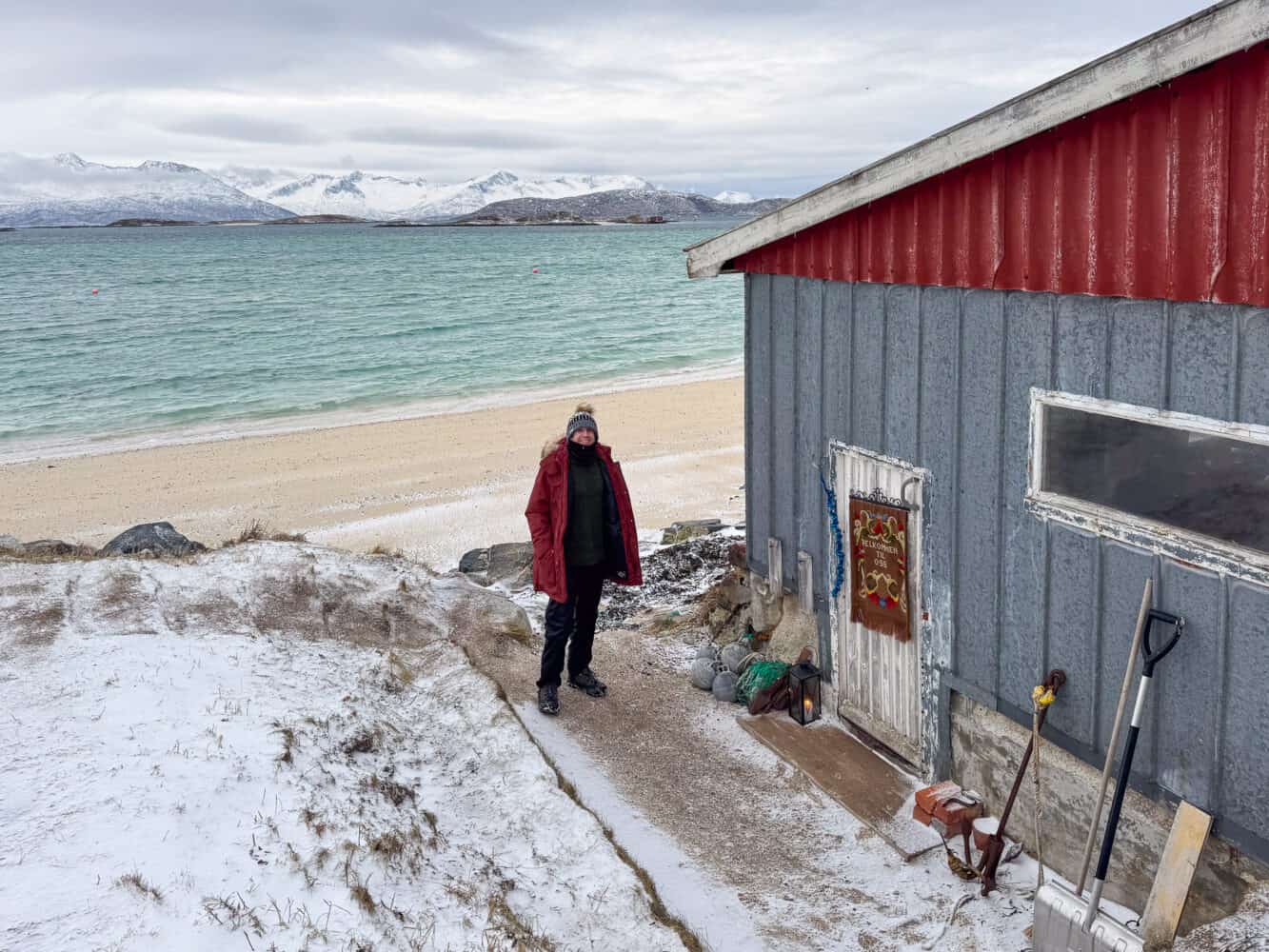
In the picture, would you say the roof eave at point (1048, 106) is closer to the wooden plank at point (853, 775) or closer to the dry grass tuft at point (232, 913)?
the wooden plank at point (853, 775)

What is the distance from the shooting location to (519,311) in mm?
54094

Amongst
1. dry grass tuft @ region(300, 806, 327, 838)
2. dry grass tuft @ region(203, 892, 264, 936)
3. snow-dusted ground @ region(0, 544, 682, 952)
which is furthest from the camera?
dry grass tuft @ region(300, 806, 327, 838)

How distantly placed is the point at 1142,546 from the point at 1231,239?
1.41 metres

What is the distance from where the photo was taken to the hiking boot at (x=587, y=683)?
8.23 meters

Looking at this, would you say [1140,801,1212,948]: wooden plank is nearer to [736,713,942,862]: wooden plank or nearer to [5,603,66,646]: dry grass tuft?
[736,713,942,862]: wooden plank

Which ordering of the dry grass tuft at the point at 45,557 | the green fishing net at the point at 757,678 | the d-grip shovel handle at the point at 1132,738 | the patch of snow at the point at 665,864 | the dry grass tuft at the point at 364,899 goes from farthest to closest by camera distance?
1. the dry grass tuft at the point at 45,557
2. the green fishing net at the point at 757,678
3. the patch of snow at the point at 665,864
4. the d-grip shovel handle at the point at 1132,738
5. the dry grass tuft at the point at 364,899

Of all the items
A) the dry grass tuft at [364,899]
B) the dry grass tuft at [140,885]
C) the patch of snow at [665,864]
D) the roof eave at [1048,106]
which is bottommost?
the patch of snow at [665,864]

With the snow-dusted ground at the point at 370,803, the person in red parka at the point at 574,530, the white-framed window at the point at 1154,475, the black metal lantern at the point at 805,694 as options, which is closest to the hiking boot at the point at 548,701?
the person in red parka at the point at 574,530

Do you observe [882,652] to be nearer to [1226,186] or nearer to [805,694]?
[805,694]

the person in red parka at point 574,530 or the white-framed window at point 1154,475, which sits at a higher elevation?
the white-framed window at point 1154,475

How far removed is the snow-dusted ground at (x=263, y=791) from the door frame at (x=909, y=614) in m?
2.31

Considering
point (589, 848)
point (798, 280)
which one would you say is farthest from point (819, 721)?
point (798, 280)

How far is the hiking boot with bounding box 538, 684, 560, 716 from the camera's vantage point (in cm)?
778

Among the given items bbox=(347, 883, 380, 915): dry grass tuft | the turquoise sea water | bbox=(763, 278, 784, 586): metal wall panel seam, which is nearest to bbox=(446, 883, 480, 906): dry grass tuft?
bbox=(347, 883, 380, 915): dry grass tuft
